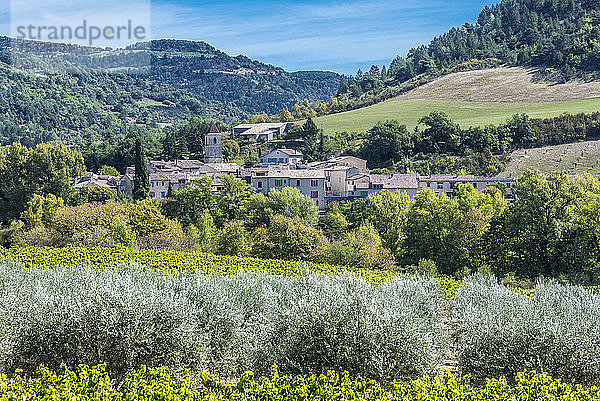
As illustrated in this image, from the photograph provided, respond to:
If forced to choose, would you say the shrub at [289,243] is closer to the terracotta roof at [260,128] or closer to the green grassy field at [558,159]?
the green grassy field at [558,159]

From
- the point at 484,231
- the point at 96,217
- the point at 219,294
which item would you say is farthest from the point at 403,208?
the point at 219,294

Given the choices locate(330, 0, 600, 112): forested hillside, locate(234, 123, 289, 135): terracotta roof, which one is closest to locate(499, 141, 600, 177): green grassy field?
locate(330, 0, 600, 112): forested hillside

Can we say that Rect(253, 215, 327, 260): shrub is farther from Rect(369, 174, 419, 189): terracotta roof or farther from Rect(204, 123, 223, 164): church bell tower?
Rect(204, 123, 223, 164): church bell tower

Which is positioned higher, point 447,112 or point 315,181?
point 447,112

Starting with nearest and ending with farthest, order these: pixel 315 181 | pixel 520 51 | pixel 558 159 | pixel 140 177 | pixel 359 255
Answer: pixel 359 255, pixel 315 181, pixel 140 177, pixel 558 159, pixel 520 51

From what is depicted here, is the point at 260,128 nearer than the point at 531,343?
No

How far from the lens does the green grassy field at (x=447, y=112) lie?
10326cm

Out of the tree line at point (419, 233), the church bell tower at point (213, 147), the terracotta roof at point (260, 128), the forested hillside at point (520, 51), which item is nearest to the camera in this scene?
the tree line at point (419, 233)

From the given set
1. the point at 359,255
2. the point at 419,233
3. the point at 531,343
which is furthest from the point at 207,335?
the point at 419,233

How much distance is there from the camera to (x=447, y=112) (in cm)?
11788

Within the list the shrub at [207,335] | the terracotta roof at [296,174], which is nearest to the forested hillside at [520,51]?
the terracotta roof at [296,174]

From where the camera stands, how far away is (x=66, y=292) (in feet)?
43.8

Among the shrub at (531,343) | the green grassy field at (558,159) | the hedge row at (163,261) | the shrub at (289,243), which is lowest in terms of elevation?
the shrub at (289,243)

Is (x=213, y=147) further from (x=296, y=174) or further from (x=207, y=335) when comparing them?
(x=207, y=335)
